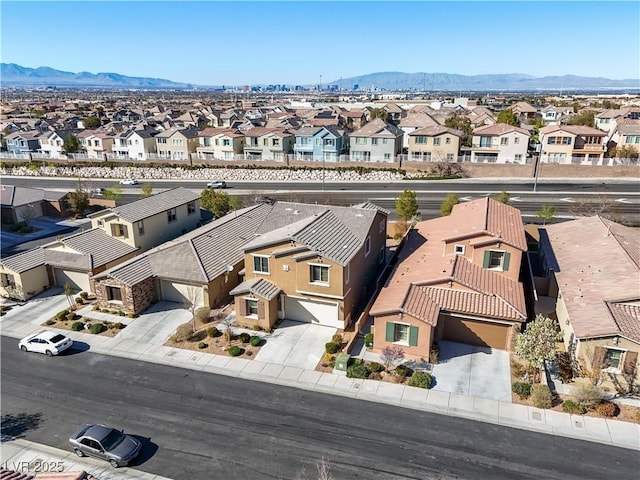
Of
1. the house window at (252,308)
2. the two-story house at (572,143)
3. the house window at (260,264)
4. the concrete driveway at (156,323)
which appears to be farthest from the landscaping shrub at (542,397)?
the two-story house at (572,143)

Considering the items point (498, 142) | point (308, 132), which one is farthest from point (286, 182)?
point (498, 142)

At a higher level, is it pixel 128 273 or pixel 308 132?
pixel 308 132

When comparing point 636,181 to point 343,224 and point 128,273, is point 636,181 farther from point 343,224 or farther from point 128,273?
point 128,273

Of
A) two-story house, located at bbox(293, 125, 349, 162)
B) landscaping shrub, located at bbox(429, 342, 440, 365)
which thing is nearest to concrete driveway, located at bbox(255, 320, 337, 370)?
landscaping shrub, located at bbox(429, 342, 440, 365)

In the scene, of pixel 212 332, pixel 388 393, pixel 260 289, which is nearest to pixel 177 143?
pixel 260 289

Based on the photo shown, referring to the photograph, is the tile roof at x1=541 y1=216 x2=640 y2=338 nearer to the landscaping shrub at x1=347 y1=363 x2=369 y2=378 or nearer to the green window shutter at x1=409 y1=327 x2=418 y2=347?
the green window shutter at x1=409 y1=327 x2=418 y2=347

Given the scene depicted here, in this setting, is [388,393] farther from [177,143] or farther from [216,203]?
[177,143]
